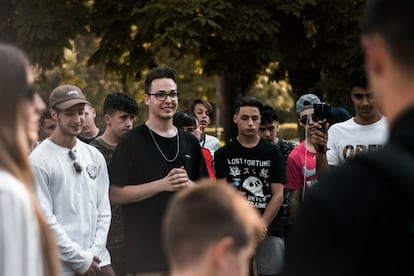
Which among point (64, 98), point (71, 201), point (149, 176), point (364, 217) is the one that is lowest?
point (71, 201)

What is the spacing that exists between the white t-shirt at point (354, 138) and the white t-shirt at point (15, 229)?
13.8ft

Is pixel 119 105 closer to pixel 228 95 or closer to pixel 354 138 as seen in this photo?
pixel 354 138

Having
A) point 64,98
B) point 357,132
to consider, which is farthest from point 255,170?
point 64,98

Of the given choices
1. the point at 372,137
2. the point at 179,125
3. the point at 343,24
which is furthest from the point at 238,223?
the point at 343,24

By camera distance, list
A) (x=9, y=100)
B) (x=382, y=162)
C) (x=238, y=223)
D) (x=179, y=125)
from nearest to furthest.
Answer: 1. (x=382, y=162)
2. (x=238, y=223)
3. (x=9, y=100)
4. (x=179, y=125)

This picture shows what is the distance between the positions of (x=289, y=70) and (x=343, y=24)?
4.49ft

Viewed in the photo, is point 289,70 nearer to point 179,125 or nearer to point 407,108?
point 179,125

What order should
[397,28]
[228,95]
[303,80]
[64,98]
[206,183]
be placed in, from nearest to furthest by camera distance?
[397,28]
[206,183]
[64,98]
[303,80]
[228,95]

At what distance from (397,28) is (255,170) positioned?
6.56 m

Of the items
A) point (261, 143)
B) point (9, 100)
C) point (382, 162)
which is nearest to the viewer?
point (382, 162)

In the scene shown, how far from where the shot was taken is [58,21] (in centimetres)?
1588

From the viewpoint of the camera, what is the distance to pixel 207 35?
49.6 ft

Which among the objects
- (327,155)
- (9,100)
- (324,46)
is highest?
(324,46)

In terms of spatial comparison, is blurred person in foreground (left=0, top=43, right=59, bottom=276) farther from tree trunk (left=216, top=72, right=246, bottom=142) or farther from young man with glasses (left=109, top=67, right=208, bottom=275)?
tree trunk (left=216, top=72, right=246, bottom=142)
